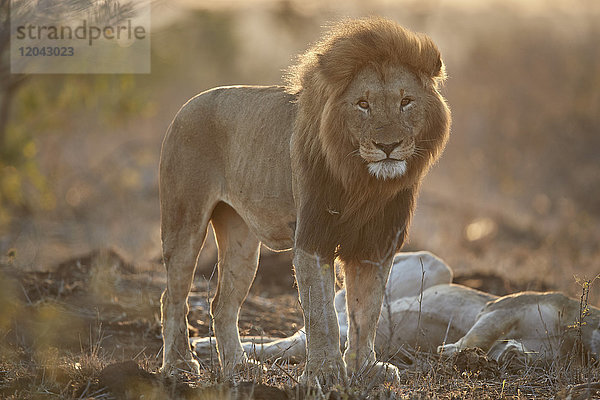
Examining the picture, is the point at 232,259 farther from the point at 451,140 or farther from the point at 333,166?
the point at 451,140

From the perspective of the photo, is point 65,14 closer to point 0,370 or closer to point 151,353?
point 0,370

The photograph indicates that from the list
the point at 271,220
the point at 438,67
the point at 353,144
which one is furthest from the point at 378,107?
the point at 271,220

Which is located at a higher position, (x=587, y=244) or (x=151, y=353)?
(x=151, y=353)

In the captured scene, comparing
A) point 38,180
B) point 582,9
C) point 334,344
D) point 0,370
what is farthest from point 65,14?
point 582,9

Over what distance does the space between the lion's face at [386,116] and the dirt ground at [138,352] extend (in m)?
0.99

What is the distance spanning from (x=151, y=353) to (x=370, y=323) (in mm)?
1880

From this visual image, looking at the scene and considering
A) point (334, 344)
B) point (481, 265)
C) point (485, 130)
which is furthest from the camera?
point (485, 130)

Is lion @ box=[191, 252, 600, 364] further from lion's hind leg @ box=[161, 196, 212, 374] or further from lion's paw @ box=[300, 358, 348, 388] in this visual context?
lion's paw @ box=[300, 358, 348, 388]

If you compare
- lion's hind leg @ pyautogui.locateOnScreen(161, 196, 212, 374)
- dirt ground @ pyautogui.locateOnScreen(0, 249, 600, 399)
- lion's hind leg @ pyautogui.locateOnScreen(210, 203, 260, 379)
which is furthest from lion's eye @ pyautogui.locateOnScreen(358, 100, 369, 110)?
lion's hind leg @ pyautogui.locateOnScreen(210, 203, 260, 379)

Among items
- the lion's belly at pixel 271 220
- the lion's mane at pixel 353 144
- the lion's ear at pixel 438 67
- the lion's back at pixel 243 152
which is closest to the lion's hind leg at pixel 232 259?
→ the lion's back at pixel 243 152

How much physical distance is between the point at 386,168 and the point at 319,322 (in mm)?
815

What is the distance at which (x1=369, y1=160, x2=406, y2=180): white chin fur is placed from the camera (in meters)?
4.04

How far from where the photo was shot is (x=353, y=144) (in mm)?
4105

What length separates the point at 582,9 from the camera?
3097 cm
